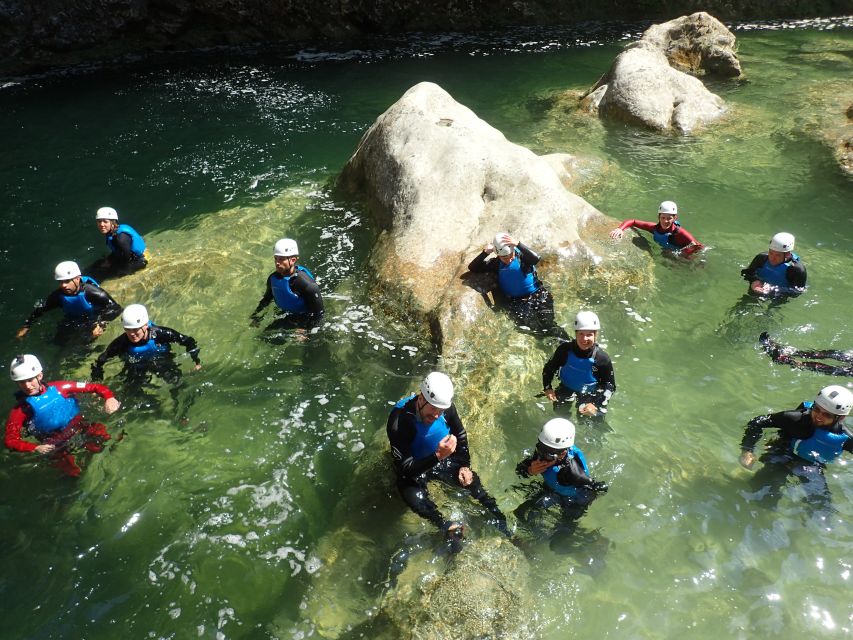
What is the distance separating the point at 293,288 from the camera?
29.5ft

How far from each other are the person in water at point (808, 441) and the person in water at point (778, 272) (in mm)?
3535

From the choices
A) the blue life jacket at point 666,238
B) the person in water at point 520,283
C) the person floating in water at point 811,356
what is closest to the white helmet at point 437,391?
the person in water at point 520,283

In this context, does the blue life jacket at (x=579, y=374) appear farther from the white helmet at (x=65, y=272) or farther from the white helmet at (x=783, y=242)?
the white helmet at (x=65, y=272)

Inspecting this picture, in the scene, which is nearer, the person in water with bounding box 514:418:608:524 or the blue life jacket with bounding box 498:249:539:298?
the person in water with bounding box 514:418:608:524

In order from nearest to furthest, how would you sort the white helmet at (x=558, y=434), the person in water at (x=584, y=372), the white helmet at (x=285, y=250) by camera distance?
the white helmet at (x=558, y=434) < the person in water at (x=584, y=372) < the white helmet at (x=285, y=250)

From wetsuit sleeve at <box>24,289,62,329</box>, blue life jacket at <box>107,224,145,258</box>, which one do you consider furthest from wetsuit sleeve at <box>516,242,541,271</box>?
wetsuit sleeve at <box>24,289,62,329</box>

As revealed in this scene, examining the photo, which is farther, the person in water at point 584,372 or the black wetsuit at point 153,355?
the black wetsuit at point 153,355

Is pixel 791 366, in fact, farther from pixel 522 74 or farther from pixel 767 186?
pixel 522 74

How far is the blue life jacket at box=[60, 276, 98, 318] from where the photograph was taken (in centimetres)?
930

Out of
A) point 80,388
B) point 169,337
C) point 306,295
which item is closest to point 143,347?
point 169,337

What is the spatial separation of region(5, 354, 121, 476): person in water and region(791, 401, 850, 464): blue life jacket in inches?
319

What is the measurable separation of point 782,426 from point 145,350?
7.94m

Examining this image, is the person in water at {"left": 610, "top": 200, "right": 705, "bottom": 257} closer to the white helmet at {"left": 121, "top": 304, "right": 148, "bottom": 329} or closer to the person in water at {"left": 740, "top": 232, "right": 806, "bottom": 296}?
the person in water at {"left": 740, "top": 232, "right": 806, "bottom": 296}

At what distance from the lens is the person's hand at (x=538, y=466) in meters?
5.94
